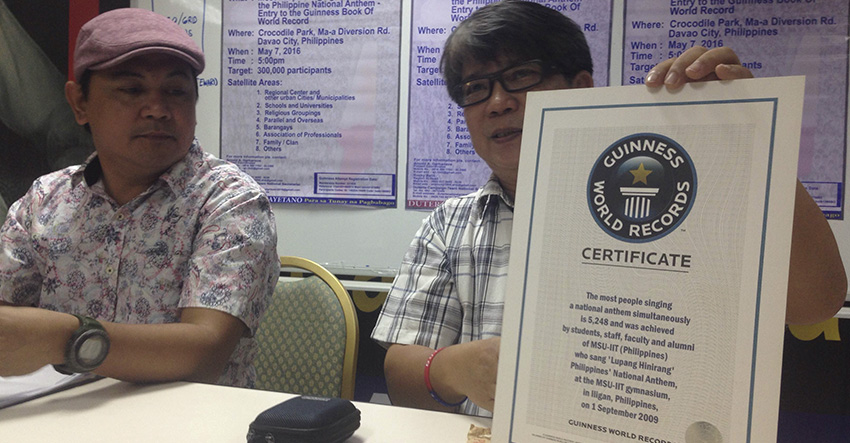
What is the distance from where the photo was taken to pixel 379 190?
67.6 inches

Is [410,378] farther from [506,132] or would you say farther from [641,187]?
[641,187]

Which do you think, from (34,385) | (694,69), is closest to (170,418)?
(34,385)

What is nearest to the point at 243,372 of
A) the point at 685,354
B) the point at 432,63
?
the point at 685,354

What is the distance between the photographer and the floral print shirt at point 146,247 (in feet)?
3.25

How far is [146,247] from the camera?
1031 mm

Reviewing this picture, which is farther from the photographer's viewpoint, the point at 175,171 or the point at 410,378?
the point at 175,171

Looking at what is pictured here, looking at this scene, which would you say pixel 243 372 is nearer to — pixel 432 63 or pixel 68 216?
pixel 68 216

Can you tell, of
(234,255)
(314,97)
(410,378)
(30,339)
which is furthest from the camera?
(314,97)

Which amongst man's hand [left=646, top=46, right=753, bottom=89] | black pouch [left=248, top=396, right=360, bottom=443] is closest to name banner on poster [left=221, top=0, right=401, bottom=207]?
black pouch [left=248, top=396, right=360, bottom=443]

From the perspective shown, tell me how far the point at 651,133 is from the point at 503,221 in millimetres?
599

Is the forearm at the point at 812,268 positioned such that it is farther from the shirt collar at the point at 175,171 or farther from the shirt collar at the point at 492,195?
the shirt collar at the point at 175,171

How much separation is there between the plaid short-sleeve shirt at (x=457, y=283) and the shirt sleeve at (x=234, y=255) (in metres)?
0.24

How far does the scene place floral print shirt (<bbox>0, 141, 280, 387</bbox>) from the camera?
0.99 meters

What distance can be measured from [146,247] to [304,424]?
654 millimetres
